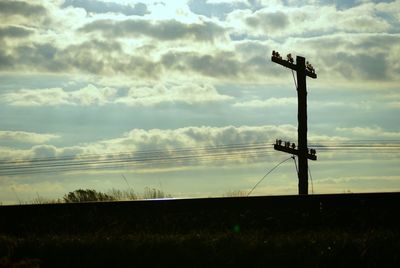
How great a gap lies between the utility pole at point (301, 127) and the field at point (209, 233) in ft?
37.6

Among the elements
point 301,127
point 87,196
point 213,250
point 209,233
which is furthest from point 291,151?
point 213,250

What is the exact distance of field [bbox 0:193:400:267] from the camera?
9.21 metres

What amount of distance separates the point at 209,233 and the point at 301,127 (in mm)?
14566

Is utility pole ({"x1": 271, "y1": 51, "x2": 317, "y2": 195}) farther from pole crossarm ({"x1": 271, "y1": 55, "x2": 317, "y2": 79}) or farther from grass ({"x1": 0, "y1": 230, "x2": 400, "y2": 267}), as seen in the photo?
grass ({"x1": 0, "y1": 230, "x2": 400, "y2": 267})

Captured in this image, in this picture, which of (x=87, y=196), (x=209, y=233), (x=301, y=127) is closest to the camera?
(x=209, y=233)

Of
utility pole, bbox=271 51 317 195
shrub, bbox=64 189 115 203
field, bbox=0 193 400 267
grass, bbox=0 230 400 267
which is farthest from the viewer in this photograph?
utility pole, bbox=271 51 317 195

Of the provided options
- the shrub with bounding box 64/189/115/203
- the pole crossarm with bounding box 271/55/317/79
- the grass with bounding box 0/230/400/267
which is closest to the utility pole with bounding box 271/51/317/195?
the pole crossarm with bounding box 271/55/317/79

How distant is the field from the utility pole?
11.4 metres

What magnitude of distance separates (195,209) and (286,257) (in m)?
4.10

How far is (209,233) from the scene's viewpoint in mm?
10688

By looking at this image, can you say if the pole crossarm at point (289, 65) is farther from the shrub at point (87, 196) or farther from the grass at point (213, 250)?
the grass at point (213, 250)

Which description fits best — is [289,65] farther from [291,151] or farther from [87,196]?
[87,196]

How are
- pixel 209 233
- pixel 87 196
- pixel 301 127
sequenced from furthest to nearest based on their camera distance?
pixel 301 127 → pixel 87 196 → pixel 209 233

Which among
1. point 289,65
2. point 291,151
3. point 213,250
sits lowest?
point 213,250
